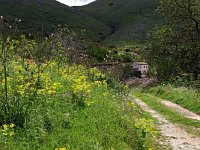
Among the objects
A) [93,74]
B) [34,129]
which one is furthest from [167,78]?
[34,129]

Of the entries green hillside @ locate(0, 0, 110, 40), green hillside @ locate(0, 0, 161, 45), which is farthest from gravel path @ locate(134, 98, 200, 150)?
green hillside @ locate(0, 0, 110, 40)

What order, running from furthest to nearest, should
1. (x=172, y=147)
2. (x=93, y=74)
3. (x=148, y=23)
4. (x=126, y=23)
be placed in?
(x=126, y=23) < (x=148, y=23) < (x=93, y=74) < (x=172, y=147)

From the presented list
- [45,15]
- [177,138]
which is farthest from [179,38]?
[45,15]

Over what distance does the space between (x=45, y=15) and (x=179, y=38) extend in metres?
133

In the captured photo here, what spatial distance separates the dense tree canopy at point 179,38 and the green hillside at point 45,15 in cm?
11144

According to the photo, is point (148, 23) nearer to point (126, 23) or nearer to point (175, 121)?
point (126, 23)

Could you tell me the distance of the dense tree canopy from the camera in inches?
1529

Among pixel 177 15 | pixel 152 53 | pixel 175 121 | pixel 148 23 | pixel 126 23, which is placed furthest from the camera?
pixel 126 23

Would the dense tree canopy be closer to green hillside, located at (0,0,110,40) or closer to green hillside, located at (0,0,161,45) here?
green hillside, located at (0,0,161,45)

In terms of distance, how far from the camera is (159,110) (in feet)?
67.5

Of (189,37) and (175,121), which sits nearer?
(175,121)

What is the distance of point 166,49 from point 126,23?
145665mm

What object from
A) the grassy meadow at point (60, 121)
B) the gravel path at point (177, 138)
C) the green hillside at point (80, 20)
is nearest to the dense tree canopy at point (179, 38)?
the gravel path at point (177, 138)

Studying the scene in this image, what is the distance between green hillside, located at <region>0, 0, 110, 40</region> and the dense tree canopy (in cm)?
11144
